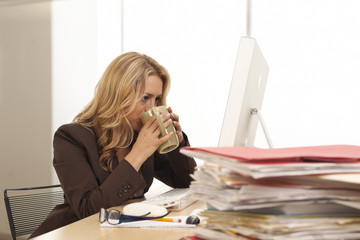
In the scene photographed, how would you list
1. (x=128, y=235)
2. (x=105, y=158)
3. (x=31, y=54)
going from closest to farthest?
(x=128, y=235) → (x=105, y=158) → (x=31, y=54)

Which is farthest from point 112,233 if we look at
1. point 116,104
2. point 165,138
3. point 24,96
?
point 24,96


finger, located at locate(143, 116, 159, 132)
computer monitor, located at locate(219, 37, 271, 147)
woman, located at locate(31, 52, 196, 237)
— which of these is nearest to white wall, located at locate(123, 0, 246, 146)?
woman, located at locate(31, 52, 196, 237)

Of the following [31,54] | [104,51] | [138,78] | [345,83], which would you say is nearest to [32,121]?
[31,54]

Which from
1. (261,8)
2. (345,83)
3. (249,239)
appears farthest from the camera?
(261,8)

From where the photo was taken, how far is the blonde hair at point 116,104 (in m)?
1.60

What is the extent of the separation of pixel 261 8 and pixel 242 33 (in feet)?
0.76

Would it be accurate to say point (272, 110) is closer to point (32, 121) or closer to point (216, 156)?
point (32, 121)

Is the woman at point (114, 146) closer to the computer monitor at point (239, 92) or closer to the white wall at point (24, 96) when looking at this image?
the computer monitor at point (239, 92)

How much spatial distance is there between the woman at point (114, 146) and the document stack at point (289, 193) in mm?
825

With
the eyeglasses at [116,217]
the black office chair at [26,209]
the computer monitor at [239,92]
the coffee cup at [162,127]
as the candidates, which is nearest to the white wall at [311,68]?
the coffee cup at [162,127]

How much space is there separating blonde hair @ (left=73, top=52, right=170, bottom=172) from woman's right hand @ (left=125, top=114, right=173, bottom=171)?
0.15m

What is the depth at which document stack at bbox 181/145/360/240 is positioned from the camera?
509mm

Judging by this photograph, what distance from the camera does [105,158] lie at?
157 cm

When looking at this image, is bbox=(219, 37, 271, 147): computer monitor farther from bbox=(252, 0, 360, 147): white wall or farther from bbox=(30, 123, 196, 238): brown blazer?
bbox=(252, 0, 360, 147): white wall
